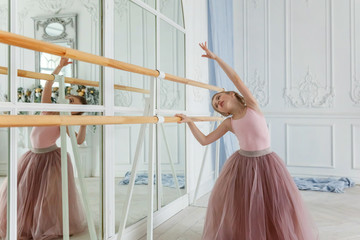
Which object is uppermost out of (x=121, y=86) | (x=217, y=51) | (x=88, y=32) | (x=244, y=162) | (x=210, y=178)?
(x=217, y=51)

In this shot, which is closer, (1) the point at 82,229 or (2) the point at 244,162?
(1) the point at 82,229

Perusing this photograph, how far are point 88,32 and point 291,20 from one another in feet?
11.0

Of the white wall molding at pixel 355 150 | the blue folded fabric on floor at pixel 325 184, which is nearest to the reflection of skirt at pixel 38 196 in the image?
the blue folded fabric on floor at pixel 325 184

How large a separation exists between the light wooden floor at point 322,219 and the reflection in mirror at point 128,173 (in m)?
0.20

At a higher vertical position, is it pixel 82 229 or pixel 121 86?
pixel 121 86

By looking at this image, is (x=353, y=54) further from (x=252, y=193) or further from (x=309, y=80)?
(x=252, y=193)

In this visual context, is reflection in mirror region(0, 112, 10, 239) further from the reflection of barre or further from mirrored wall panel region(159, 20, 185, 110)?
mirrored wall panel region(159, 20, 185, 110)

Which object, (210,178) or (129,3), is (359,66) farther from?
(129,3)

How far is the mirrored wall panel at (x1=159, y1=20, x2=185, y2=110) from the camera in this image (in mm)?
2838

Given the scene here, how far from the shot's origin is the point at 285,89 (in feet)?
14.8

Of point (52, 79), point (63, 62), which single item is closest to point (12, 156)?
point (52, 79)

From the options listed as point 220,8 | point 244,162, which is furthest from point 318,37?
point 244,162

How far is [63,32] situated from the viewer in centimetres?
167

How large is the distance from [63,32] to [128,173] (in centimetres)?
95
